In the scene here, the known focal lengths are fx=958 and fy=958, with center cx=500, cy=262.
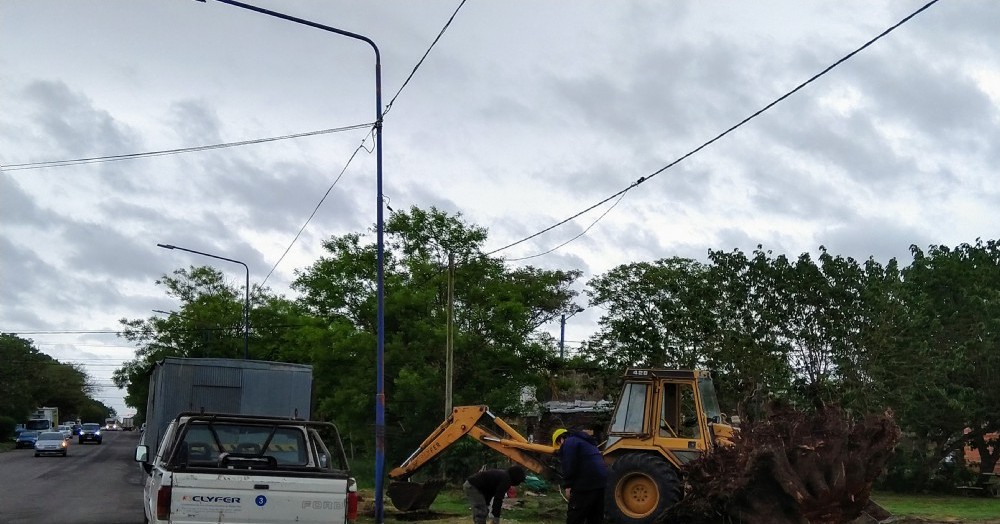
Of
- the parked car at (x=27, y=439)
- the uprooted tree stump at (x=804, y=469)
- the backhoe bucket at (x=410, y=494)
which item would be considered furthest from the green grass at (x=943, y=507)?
the parked car at (x=27, y=439)

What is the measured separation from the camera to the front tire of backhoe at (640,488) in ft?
53.3

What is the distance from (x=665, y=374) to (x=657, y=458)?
149 cm

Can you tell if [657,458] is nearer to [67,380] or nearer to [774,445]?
[774,445]

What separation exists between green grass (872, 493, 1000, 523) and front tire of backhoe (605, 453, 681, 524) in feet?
26.0

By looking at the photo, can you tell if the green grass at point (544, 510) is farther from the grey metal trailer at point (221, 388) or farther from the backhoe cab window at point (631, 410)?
the grey metal trailer at point (221, 388)

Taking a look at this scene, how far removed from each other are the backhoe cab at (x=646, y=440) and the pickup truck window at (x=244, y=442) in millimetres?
6776

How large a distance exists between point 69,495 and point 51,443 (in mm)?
28204

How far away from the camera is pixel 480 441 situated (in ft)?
62.8

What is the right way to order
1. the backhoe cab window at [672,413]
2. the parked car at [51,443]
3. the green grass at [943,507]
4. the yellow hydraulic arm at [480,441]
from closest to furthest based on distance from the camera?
the backhoe cab window at [672,413] → the yellow hydraulic arm at [480,441] → the green grass at [943,507] → the parked car at [51,443]

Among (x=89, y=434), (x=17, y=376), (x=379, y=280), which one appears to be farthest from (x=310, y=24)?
(x=17, y=376)

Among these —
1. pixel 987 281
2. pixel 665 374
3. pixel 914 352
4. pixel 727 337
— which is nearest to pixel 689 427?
pixel 665 374

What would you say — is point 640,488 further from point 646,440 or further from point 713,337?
point 713,337

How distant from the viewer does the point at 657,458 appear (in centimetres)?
1669

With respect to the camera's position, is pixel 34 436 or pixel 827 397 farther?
pixel 34 436
